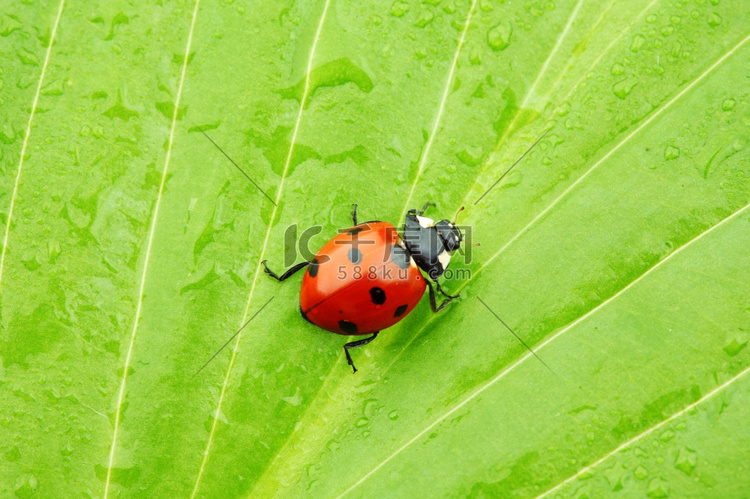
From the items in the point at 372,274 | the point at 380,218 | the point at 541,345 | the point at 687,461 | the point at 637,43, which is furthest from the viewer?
the point at 372,274

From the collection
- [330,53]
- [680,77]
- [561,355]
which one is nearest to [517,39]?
[680,77]

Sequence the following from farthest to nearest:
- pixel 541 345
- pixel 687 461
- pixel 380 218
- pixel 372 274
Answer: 1. pixel 372 274
2. pixel 380 218
3. pixel 541 345
4. pixel 687 461

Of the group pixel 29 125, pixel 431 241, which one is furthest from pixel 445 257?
pixel 29 125

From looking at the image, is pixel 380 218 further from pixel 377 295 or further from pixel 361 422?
pixel 361 422

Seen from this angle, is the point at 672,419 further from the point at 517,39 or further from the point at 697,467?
the point at 517,39

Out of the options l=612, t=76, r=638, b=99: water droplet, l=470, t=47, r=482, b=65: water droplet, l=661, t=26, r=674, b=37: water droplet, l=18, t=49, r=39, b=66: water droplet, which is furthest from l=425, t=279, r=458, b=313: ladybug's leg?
l=18, t=49, r=39, b=66: water droplet

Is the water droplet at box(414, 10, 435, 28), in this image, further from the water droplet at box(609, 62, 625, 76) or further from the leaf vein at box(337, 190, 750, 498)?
the leaf vein at box(337, 190, 750, 498)

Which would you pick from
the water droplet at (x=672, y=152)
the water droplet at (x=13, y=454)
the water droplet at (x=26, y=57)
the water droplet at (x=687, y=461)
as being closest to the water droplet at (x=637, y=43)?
the water droplet at (x=672, y=152)
